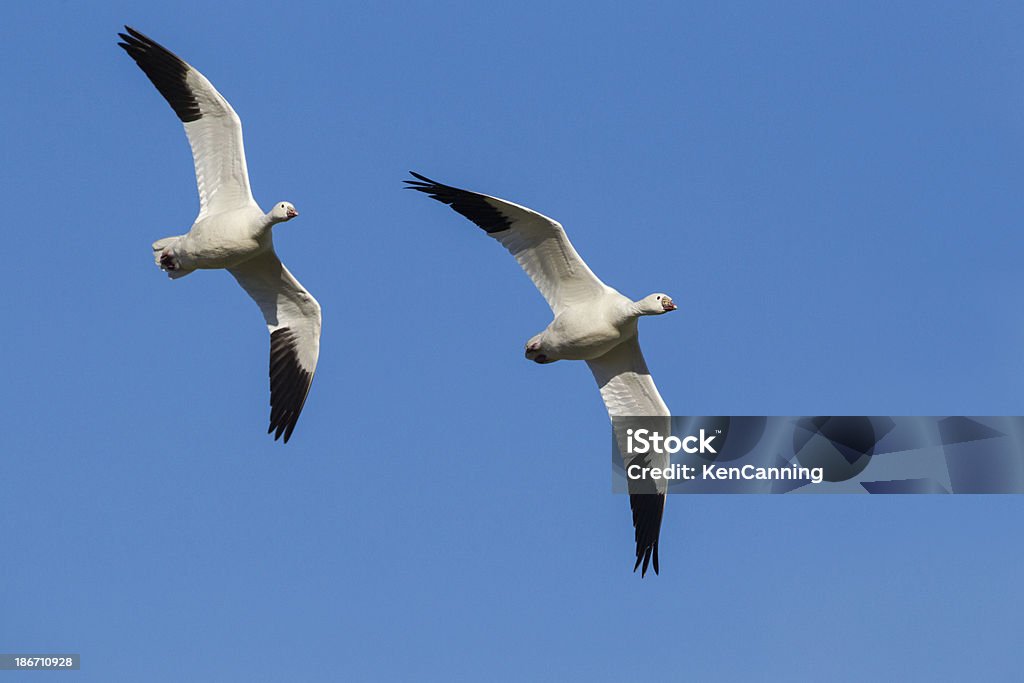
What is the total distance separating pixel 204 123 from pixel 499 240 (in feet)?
12.0

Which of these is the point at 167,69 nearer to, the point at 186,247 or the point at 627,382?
the point at 186,247

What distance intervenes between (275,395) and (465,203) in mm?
3649

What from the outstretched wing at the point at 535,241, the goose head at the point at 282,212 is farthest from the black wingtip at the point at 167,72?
the outstretched wing at the point at 535,241

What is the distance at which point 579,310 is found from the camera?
1702cm

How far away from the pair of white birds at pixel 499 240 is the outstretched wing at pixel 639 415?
0.5 inches

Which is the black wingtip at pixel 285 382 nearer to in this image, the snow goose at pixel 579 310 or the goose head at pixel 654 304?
the snow goose at pixel 579 310

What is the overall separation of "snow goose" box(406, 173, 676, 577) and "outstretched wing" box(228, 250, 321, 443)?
251cm

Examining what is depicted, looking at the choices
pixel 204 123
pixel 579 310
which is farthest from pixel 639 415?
pixel 204 123

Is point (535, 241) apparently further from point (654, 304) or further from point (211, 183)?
point (211, 183)

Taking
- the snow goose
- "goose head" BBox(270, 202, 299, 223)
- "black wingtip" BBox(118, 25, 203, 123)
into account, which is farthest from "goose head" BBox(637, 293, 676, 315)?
"black wingtip" BBox(118, 25, 203, 123)

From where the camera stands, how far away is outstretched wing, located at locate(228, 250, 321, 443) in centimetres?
1830

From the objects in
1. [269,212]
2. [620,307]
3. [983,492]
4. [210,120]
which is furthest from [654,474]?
[210,120]

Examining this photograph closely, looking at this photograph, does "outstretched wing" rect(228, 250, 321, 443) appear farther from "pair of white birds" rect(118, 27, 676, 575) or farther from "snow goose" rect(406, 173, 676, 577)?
"snow goose" rect(406, 173, 676, 577)

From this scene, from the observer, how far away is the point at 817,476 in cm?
1714
